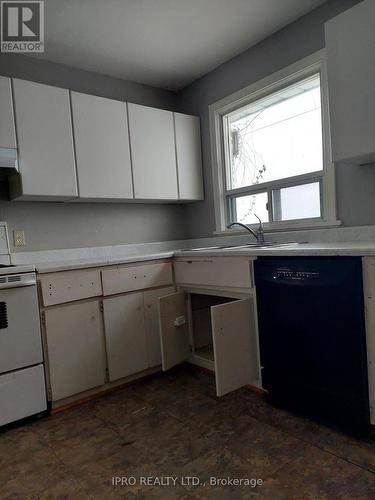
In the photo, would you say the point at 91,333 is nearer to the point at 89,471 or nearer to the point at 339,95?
the point at 89,471

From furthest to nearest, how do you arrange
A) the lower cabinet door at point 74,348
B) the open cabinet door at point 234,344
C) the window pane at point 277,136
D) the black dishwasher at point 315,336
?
the window pane at point 277,136 < the lower cabinet door at point 74,348 < the open cabinet door at point 234,344 < the black dishwasher at point 315,336

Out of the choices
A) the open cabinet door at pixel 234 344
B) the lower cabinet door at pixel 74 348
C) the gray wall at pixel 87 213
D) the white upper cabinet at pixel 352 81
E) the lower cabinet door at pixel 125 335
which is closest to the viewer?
the white upper cabinet at pixel 352 81

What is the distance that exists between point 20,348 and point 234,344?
4.09 feet

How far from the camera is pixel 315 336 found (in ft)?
5.63

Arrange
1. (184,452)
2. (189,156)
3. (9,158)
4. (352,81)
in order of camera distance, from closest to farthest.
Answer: (184,452) < (352,81) < (9,158) < (189,156)

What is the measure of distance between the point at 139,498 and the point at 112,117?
2.46 metres

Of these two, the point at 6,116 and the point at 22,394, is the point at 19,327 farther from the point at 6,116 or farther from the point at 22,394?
the point at 6,116

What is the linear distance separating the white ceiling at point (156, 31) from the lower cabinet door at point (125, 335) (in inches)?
73.2

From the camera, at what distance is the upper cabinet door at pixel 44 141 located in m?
2.26

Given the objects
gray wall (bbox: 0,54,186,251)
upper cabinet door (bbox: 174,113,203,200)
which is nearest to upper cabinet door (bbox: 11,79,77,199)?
gray wall (bbox: 0,54,186,251)

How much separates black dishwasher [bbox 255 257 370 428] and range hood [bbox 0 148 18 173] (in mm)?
1688

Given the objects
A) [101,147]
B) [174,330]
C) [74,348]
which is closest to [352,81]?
[101,147]

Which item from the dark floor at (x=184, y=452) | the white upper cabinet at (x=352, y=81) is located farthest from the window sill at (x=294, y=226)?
the dark floor at (x=184, y=452)

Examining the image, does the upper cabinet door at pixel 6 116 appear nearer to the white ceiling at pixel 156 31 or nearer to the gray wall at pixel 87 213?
the gray wall at pixel 87 213
